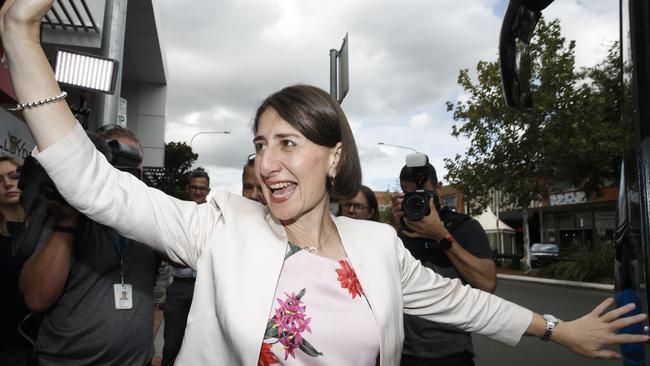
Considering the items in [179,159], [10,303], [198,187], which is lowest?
[10,303]

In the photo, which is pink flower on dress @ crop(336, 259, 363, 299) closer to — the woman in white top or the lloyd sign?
the woman in white top

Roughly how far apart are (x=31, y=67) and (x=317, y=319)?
1.11m

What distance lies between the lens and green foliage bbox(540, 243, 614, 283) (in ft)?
48.3

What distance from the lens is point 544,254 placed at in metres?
24.6

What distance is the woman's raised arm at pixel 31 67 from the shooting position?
126cm

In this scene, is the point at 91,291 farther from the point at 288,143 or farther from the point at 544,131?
the point at 544,131

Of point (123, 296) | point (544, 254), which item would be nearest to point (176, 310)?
point (123, 296)

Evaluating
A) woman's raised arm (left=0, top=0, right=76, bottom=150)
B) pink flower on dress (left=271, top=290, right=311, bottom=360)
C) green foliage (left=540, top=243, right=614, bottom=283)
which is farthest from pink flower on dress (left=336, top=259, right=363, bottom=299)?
green foliage (left=540, top=243, right=614, bottom=283)

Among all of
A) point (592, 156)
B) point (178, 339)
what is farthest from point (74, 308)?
point (592, 156)

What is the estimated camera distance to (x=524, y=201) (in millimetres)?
20328

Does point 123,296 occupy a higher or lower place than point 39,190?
lower

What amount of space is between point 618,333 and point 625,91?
997 mm

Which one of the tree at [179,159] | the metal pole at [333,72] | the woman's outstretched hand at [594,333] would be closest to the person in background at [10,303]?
the woman's outstretched hand at [594,333]

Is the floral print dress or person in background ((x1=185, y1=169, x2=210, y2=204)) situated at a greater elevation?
person in background ((x1=185, y1=169, x2=210, y2=204))
